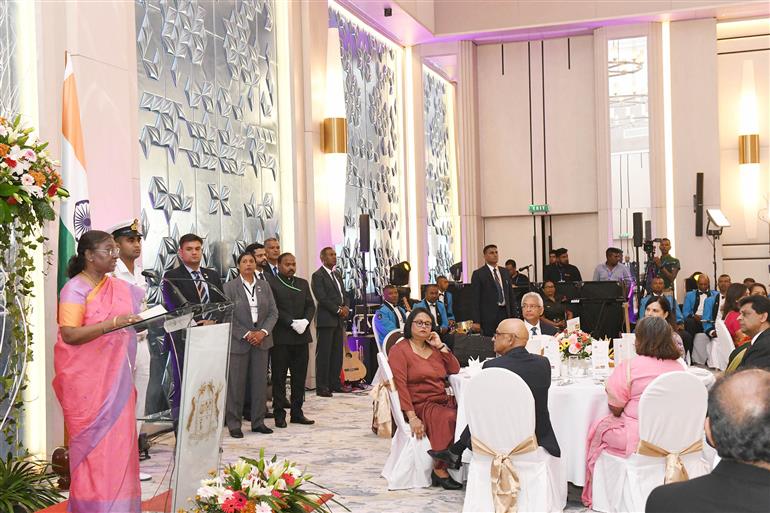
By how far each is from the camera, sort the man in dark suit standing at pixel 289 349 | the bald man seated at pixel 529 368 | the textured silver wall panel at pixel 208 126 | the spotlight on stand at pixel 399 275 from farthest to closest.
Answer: the spotlight on stand at pixel 399 275 < the man in dark suit standing at pixel 289 349 < the textured silver wall panel at pixel 208 126 < the bald man seated at pixel 529 368

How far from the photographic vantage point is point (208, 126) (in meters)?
9.28

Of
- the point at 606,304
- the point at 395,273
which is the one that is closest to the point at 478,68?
the point at 606,304

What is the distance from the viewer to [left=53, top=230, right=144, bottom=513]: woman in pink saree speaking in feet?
13.9

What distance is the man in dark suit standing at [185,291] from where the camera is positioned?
3584 millimetres

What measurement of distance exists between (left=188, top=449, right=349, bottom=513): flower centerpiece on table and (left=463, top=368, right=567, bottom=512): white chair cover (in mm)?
1668

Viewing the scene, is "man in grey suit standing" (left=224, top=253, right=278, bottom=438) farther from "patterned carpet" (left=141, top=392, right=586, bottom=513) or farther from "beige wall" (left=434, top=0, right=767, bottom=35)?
"beige wall" (left=434, top=0, right=767, bottom=35)

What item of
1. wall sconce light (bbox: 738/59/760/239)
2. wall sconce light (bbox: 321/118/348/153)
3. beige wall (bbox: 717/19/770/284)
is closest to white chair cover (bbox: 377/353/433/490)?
wall sconce light (bbox: 321/118/348/153)

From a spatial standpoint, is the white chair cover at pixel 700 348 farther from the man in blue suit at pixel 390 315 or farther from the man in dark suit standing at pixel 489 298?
the man in blue suit at pixel 390 315

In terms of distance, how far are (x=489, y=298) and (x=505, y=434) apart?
646cm

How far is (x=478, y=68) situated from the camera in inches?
679

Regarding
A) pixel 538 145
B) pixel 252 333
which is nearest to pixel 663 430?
pixel 252 333

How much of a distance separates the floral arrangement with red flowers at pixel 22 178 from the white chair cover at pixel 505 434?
2452 mm

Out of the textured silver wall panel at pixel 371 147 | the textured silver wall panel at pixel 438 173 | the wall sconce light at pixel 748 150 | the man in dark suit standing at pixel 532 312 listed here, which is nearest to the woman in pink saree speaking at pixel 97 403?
the man in dark suit standing at pixel 532 312

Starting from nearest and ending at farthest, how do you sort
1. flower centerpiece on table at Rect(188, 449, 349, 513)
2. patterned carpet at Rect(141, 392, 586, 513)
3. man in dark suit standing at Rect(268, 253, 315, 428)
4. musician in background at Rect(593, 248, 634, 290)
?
flower centerpiece on table at Rect(188, 449, 349, 513)
patterned carpet at Rect(141, 392, 586, 513)
man in dark suit standing at Rect(268, 253, 315, 428)
musician in background at Rect(593, 248, 634, 290)
